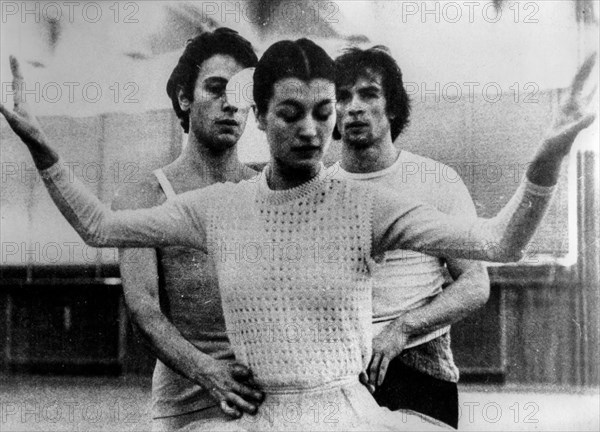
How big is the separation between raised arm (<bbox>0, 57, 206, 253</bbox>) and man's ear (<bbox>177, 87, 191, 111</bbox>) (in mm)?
378

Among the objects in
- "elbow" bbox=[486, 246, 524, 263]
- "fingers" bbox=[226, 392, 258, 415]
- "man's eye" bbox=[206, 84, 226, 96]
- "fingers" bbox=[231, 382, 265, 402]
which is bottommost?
"fingers" bbox=[226, 392, 258, 415]

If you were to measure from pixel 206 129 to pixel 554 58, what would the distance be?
1331mm

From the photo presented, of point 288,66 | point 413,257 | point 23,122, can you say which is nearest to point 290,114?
point 288,66

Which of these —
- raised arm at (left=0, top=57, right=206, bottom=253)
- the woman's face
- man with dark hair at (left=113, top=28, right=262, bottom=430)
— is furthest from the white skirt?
the woman's face

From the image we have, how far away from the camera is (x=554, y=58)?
2.74 metres

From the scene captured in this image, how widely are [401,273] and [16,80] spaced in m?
1.61

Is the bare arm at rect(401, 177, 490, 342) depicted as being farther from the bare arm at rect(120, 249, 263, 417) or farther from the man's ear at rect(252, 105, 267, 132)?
the man's ear at rect(252, 105, 267, 132)

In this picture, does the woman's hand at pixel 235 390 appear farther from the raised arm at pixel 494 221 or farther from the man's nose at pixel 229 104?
the man's nose at pixel 229 104

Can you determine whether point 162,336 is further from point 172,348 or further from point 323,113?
point 323,113

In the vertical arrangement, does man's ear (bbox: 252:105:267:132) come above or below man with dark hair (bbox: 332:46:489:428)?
above

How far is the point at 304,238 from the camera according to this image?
253 cm

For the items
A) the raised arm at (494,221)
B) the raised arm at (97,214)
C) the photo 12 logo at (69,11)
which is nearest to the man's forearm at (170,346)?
the raised arm at (97,214)

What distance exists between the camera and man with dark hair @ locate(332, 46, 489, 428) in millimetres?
2574

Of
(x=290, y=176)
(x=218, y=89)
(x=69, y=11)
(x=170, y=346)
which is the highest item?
(x=69, y=11)
